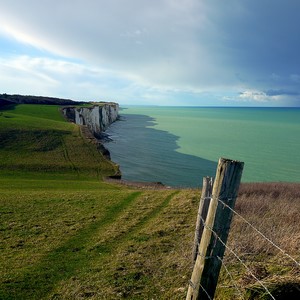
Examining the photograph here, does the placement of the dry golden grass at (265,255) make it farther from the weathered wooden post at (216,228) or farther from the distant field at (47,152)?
the distant field at (47,152)

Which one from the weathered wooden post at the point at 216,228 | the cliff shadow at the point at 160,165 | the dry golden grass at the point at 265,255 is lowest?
the cliff shadow at the point at 160,165

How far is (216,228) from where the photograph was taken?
5441mm

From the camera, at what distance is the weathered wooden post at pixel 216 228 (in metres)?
5.29

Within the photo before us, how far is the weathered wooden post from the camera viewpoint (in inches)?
208

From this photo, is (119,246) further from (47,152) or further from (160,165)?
(160,165)

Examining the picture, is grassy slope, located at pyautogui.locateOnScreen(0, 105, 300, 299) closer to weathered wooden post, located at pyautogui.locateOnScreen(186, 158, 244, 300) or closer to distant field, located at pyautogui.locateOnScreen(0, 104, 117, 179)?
weathered wooden post, located at pyautogui.locateOnScreen(186, 158, 244, 300)

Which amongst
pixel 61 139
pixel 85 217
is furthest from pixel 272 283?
pixel 61 139

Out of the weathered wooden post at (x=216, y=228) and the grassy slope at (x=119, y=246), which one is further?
the grassy slope at (x=119, y=246)


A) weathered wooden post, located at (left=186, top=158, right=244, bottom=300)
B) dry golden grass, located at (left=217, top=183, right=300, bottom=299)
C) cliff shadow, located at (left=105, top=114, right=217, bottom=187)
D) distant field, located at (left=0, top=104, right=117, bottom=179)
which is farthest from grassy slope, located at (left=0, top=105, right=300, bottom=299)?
cliff shadow, located at (left=105, top=114, right=217, bottom=187)

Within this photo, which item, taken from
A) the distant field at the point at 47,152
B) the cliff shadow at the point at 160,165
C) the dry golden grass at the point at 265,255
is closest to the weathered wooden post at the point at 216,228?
the dry golden grass at the point at 265,255

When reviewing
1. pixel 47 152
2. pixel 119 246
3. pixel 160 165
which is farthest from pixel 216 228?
pixel 160 165

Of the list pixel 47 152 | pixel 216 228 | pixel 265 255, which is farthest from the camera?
pixel 47 152

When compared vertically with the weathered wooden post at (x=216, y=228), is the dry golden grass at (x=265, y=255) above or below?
below

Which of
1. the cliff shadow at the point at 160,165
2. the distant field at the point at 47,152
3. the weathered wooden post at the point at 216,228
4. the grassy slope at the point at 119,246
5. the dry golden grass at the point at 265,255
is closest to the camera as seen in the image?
the weathered wooden post at the point at 216,228
